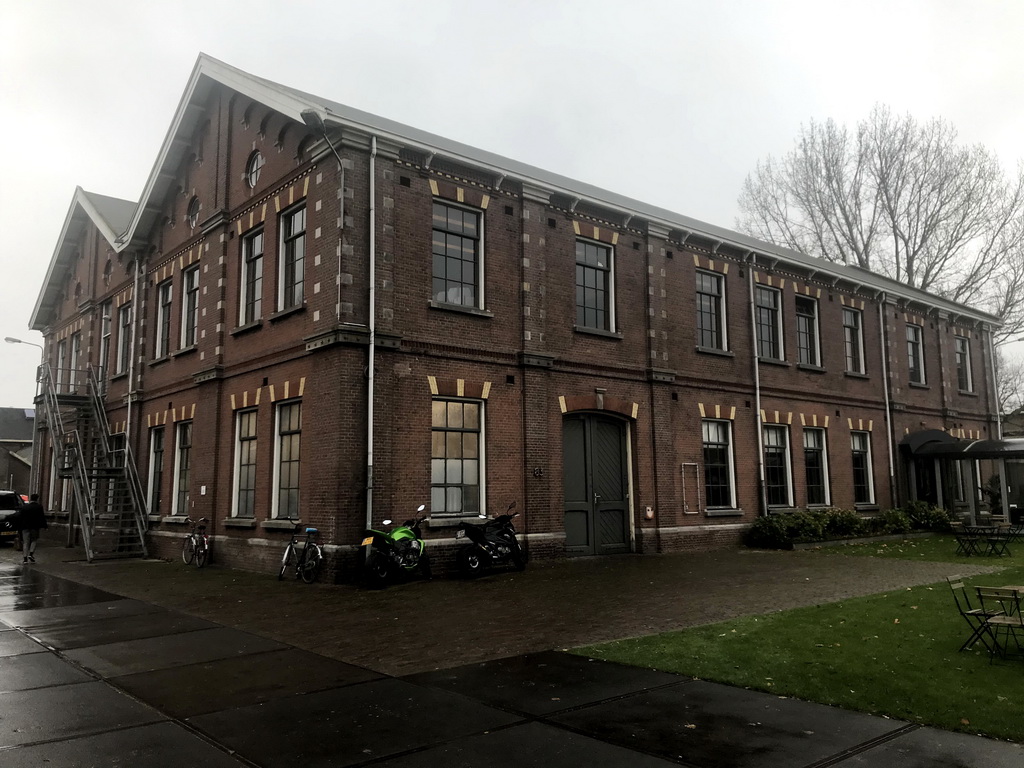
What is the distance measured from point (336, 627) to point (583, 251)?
11195mm

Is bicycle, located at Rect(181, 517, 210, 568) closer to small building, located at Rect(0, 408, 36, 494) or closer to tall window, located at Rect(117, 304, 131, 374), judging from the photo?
tall window, located at Rect(117, 304, 131, 374)

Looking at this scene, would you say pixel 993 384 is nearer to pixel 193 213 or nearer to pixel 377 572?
pixel 377 572

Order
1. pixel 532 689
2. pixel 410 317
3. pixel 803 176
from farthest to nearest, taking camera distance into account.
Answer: pixel 803 176
pixel 410 317
pixel 532 689

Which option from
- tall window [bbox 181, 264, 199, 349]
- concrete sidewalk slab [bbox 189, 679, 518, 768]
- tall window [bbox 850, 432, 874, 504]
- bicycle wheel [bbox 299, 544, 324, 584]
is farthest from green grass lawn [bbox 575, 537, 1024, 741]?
tall window [bbox 181, 264, 199, 349]

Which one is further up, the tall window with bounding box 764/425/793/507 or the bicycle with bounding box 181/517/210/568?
the tall window with bounding box 764/425/793/507

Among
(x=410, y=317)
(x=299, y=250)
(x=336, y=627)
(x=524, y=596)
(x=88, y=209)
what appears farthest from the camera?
(x=88, y=209)

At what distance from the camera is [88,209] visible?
87.5 ft

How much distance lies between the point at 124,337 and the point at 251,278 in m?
9.07

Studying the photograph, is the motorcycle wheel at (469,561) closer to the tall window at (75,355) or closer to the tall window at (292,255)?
the tall window at (292,255)

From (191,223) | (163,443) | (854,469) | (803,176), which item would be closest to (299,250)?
(191,223)

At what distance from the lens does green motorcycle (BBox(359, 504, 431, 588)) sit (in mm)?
12992

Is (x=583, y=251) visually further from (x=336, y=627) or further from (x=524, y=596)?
(x=336, y=627)

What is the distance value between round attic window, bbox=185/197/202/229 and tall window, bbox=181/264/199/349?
123cm

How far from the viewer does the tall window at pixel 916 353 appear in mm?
27297
